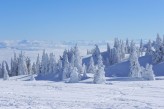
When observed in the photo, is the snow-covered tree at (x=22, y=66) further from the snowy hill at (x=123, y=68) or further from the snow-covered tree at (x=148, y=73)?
the snow-covered tree at (x=148, y=73)

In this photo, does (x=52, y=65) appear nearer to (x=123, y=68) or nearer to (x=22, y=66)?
(x=22, y=66)

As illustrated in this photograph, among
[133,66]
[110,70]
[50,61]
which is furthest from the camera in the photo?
[50,61]

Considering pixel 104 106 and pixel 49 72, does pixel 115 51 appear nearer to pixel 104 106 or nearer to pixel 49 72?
pixel 49 72

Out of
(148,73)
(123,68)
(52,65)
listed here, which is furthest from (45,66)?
(148,73)

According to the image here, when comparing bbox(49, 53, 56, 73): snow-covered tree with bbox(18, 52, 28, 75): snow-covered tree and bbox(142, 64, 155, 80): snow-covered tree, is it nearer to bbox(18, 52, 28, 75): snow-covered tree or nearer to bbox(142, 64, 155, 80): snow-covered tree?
bbox(18, 52, 28, 75): snow-covered tree

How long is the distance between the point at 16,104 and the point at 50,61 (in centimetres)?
12638

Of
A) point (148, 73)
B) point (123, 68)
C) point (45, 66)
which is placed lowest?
point (148, 73)

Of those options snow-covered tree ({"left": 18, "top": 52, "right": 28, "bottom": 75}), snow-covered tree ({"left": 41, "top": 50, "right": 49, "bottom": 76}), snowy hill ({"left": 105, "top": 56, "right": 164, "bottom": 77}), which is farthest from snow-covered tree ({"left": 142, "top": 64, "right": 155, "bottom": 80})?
snow-covered tree ({"left": 18, "top": 52, "right": 28, "bottom": 75})

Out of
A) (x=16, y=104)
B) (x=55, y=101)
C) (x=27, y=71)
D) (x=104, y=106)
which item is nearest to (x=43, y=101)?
(x=55, y=101)

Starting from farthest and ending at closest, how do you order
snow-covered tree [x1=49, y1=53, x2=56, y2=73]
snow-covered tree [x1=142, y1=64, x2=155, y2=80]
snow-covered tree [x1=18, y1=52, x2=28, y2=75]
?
1. snow-covered tree [x1=18, y1=52, x2=28, y2=75]
2. snow-covered tree [x1=49, y1=53, x2=56, y2=73]
3. snow-covered tree [x1=142, y1=64, x2=155, y2=80]

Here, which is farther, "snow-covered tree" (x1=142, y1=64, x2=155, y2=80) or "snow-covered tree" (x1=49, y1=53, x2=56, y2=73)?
"snow-covered tree" (x1=49, y1=53, x2=56, y2=73)

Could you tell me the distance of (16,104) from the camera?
1374 inches

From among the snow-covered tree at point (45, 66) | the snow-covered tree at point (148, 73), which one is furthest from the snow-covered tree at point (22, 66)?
the snow-covered tree at point (148, 73)

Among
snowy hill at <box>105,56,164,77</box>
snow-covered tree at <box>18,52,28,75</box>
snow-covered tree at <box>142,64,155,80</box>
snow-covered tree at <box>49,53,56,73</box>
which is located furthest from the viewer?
snow-covered tree at <box>18,52,28,75</box>
